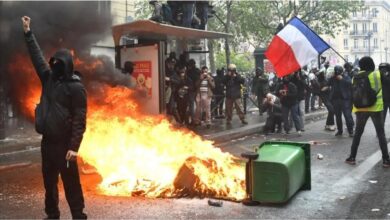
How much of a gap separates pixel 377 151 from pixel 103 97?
5.28 metres

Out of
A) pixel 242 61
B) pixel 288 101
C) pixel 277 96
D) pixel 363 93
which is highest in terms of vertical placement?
pixel 242 61

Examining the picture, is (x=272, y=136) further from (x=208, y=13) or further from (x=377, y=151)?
(x=208, y=13)

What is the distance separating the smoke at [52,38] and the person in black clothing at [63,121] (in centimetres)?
239

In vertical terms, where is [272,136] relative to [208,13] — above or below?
below

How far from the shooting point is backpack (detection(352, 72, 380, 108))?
25.1 feet

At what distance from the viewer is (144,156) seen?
21.9ft

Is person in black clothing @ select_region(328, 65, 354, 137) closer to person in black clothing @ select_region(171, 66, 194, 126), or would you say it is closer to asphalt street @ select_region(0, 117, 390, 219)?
asphalt street @ select_region(0, 117, 390, 219)

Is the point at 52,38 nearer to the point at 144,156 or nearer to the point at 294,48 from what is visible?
the point at 144,156

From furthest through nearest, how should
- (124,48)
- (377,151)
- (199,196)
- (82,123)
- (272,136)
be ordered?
1. (272,136)
2. (124,48)
3. (377,151)
4. (199,196)
5. (82,123)

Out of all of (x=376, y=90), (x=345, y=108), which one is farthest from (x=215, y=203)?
(x=345, y=108)

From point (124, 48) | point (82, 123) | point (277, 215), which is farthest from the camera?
point (124, 48)

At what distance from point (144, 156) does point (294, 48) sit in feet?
15.7

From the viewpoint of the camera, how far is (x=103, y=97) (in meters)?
6.88

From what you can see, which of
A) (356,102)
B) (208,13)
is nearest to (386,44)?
(208,13)
